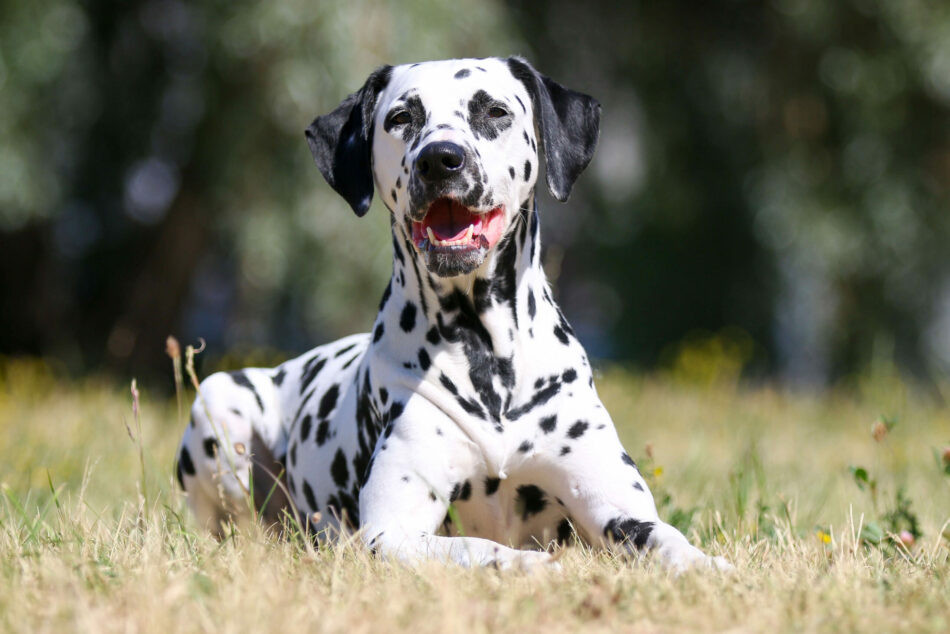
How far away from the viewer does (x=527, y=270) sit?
3.82 m

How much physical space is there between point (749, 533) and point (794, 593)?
3.51 feet

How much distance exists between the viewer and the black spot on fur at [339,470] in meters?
4.04

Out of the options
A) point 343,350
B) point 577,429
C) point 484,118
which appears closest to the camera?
point 577,429

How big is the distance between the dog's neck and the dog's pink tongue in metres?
0.13

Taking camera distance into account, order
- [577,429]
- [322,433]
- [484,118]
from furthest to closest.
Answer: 1. [322,433]
2. [484,118]
3. [577,429]

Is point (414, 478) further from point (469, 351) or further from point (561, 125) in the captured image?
point (561, 125)

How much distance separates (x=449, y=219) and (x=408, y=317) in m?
0.40

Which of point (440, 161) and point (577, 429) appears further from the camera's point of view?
point (577, 429)

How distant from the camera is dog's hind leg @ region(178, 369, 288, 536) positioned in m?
4.70

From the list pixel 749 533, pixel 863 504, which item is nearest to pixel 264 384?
pixel 749 533

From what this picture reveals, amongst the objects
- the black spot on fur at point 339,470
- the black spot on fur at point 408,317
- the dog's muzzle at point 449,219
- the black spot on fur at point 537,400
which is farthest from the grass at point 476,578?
the dog's muzzle at point 449,219

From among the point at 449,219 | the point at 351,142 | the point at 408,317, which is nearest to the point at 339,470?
the point at 408,317

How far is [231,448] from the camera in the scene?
461cm

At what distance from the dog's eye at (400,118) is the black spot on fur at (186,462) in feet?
6.48
